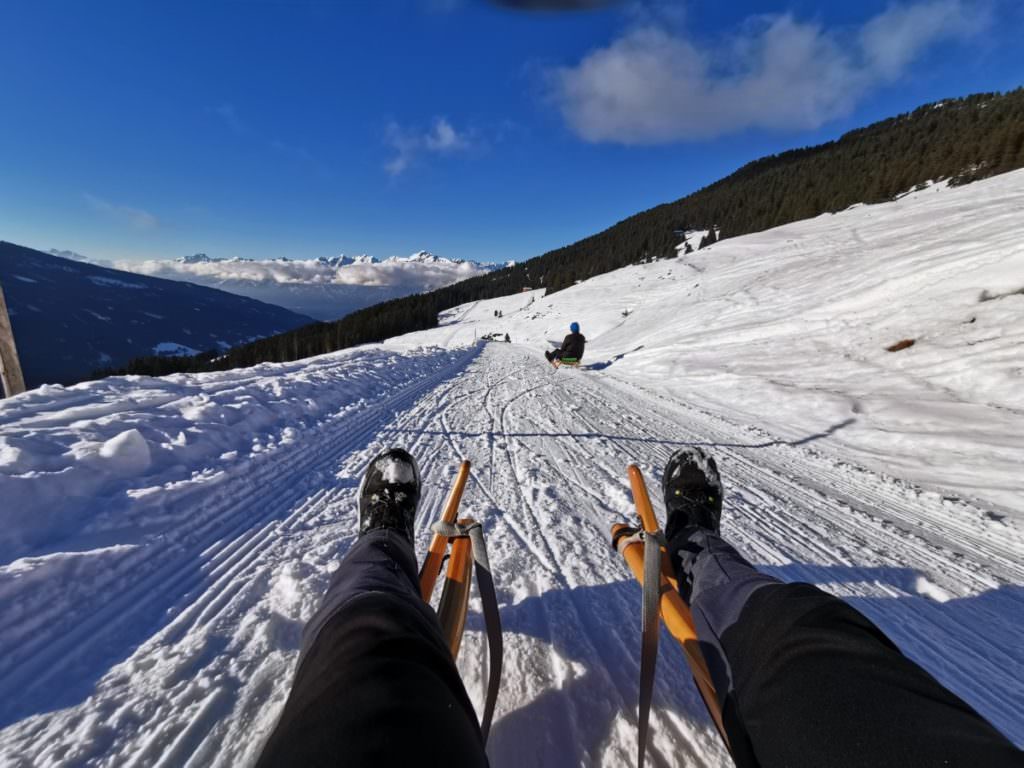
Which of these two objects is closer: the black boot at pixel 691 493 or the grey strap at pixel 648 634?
the grey strap at pixel 648 634

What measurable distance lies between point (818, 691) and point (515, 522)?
2.27 meters

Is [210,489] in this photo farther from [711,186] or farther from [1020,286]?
[711,186]

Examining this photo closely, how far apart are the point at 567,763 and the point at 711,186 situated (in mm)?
130659

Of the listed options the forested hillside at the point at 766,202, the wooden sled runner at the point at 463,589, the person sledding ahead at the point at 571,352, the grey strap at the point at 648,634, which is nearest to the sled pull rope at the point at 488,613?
the wooden sled runner at the point at 463,589

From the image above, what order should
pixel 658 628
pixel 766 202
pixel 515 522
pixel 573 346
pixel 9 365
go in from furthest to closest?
pixel 766 202 < pixel 573 346 < pixel 9 365 < pixel 515 522 < pixel 658 628

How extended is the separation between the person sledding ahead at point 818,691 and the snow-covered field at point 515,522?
0.43 meters

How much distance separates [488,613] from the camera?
1.66 meters

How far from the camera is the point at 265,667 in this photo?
1815 millimetres

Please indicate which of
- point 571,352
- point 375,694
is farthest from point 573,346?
point 375,694

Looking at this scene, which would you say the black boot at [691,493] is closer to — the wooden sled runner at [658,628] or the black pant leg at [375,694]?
the wooden sled runner at [658,628]

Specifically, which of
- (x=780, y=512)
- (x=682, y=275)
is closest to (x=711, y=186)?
(x=682, y=275)

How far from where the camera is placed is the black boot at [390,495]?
8.04ft

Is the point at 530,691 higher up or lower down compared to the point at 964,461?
higher up

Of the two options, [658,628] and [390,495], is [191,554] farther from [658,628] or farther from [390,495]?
[658,628]
